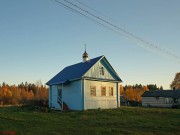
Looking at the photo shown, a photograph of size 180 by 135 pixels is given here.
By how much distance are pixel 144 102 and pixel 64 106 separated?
36.1 meters

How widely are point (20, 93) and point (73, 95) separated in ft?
310

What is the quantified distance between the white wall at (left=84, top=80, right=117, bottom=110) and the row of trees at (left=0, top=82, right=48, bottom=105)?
57.3 meters

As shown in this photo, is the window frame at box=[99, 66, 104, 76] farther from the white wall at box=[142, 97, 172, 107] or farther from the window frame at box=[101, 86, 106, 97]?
the white wall at box=[142, 97, 172, 107]

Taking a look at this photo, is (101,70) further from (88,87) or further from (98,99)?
(98,99)

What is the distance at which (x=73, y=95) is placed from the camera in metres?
29.6

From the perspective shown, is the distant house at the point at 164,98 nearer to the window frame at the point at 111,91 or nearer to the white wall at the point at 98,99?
the window frame at the point at 111,91

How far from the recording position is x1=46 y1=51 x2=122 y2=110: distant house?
2855 cm

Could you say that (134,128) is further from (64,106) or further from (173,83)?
(173,83)

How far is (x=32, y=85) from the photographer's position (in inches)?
5733

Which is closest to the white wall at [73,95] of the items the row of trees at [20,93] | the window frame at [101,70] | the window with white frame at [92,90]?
the window with white frame at [92,90]

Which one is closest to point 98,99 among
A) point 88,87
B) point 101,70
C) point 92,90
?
point 92,90

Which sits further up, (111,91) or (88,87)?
(88,87)

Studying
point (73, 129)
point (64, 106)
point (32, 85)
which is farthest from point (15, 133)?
point (32, 85)

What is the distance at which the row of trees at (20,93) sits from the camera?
9394cm
